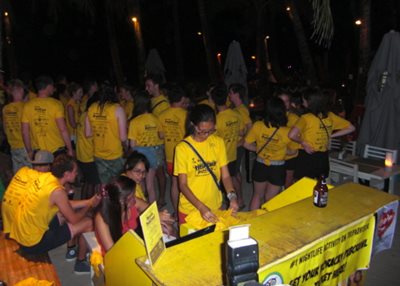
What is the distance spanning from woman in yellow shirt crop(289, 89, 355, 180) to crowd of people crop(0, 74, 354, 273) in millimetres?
13

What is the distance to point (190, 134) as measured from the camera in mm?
3918

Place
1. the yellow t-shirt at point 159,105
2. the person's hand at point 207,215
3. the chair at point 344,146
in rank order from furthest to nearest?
the chair at point 344,146
the yellow t-shirt at point 159,105
the person's hand at point 207,215

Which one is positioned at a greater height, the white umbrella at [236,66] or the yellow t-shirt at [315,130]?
the white umbrella at [236,66]

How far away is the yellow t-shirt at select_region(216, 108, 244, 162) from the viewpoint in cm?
563

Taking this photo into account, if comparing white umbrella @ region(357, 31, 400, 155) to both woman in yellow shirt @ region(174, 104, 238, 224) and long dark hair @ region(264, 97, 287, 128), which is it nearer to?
long dark hair @ region(264, 97, 287, 128)

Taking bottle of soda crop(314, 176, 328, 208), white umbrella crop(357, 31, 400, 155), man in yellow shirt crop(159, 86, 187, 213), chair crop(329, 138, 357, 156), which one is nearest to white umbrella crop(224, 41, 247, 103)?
chair crop(329, 138, 357, 156)

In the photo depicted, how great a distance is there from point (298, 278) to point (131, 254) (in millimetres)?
1103

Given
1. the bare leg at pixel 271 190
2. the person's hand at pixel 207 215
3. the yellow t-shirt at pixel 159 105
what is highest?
the yellow t-shirt at pixel 159 105

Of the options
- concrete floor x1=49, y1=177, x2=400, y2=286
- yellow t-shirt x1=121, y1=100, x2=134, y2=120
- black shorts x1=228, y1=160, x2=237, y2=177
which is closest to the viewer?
concrete floor x1=49, y1=177, x2=400, y2=286

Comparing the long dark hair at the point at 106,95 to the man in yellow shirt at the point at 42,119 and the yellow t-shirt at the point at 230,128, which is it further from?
the yellow t-shirt at the point at 230,128

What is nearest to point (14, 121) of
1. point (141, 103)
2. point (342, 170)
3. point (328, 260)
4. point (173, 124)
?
point (141, 103)

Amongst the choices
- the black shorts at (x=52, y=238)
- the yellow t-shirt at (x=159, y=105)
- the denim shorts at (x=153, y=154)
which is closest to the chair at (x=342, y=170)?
the denim shorts at (x=153, y=154)

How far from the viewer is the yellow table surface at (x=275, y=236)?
2334 millimetres

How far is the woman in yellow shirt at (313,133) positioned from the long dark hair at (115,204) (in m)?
2.42
